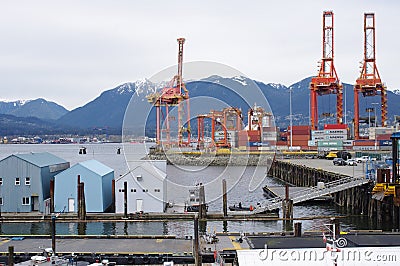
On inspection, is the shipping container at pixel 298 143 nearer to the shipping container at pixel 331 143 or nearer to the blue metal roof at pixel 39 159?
the shipping container at pixel 331 143

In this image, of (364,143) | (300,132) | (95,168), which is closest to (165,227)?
(95,168)

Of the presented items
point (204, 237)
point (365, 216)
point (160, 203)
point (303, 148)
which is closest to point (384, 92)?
point (303, 148)

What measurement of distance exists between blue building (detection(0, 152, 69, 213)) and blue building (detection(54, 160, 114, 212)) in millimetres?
1106

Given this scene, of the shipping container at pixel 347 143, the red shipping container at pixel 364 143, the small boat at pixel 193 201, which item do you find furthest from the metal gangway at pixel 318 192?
the red shipping container at pixel 364 143

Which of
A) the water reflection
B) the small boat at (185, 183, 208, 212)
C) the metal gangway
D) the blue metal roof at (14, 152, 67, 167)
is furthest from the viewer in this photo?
the blue metal roof at (14, 152, 67, 167)

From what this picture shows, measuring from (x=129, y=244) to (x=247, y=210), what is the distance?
15.6m

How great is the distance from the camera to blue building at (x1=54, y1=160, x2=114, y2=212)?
31719mm

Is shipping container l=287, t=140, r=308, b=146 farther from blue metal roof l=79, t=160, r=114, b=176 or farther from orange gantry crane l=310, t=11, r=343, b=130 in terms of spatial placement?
blue metal roof l=79, t=160, r=114, b=176

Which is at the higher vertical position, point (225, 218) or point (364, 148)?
point (364, 148)

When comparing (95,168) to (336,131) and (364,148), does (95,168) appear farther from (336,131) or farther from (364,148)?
(336,131)

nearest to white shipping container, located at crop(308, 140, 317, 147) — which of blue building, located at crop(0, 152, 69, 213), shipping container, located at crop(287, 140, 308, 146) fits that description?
shipping container, located at crop(287, 140, 308, 146)

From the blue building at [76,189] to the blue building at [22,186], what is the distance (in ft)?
3.63

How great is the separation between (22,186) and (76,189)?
3.60m

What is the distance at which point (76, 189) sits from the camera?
31.8 m
